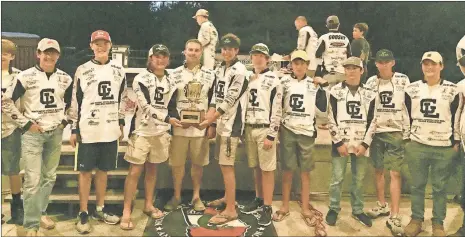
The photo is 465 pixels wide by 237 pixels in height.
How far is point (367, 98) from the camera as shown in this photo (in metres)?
3.19

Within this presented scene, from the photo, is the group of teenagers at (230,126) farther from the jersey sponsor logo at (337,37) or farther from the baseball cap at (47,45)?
the jersey sponsor logo at (337,37)

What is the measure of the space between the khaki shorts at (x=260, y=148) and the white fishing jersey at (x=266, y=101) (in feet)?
0.20

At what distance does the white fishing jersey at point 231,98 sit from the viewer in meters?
3.08

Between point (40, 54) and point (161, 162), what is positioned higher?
point (40, 54)

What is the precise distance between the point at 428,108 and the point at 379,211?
0.87 meters

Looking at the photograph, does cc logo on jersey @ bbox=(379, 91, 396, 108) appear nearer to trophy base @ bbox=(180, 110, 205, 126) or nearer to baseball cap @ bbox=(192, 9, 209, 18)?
trophy base @ bbox=(180, 110, 205, 126)

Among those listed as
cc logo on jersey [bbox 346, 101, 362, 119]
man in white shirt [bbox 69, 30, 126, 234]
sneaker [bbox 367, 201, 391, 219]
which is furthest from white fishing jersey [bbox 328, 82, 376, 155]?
man in white shirt [bbox 69, 30, 126, 234]

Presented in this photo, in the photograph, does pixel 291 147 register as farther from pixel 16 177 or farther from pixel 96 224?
pixel 16 177

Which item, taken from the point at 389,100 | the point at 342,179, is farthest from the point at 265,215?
the point at 389,100

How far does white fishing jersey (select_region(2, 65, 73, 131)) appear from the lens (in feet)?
9.50

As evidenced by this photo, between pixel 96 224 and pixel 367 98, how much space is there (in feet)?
6.83

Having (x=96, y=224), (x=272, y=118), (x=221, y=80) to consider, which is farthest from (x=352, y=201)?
(x=96, y=224)

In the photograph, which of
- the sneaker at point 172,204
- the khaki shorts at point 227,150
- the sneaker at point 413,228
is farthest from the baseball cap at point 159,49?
the sneaker at point 413,228

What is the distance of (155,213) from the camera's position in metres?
3.24
